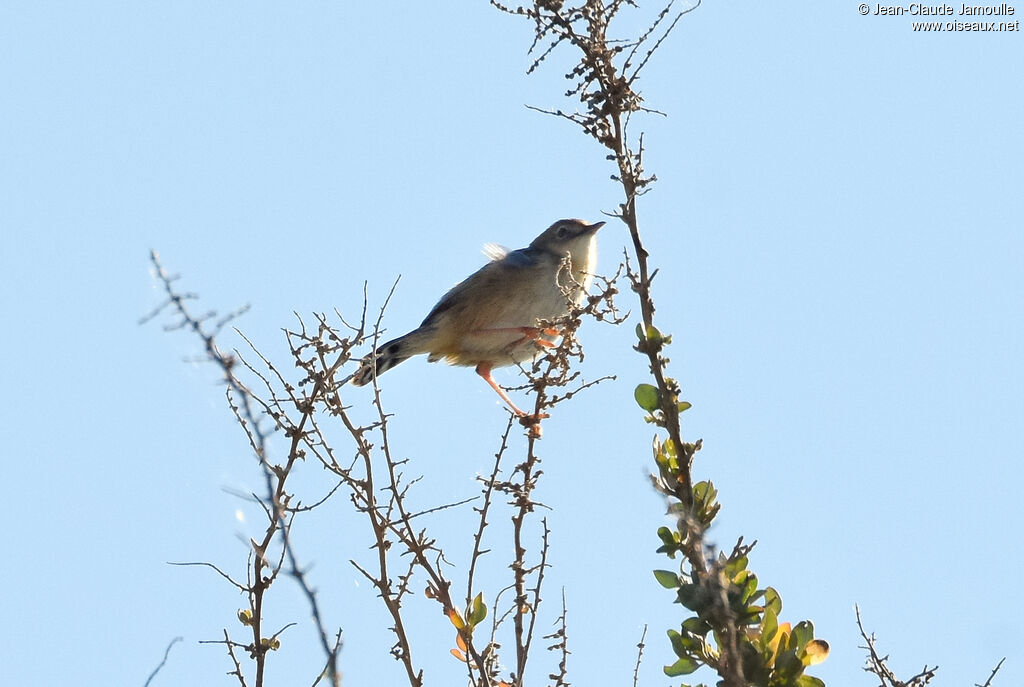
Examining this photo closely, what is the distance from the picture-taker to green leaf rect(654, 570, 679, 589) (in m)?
3.02

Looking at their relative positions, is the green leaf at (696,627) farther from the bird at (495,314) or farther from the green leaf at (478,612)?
the bird at (495,314)

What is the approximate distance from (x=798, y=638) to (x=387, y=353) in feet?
16.6

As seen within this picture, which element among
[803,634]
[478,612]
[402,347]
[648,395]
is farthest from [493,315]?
[803,634]

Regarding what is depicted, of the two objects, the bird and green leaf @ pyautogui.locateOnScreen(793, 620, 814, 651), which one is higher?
the bird

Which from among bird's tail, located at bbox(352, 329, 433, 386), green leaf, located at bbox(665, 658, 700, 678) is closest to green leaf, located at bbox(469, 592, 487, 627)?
green leaf, located at bbox(665, 658, 700, 678)

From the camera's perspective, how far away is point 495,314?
7.60 meters

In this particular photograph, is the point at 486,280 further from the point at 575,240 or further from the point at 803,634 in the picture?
the point at 803,634

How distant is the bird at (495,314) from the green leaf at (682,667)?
443 centimetres

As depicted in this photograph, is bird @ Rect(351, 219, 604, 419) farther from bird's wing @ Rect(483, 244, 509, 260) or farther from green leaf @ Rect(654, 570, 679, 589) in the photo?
green leaf @ Rect(654, 570, 679, 589)

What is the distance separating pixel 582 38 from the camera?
3.70 metres

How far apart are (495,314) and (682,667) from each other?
4.72m

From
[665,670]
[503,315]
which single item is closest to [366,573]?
[665,670]

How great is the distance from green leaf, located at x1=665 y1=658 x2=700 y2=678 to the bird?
4.43 metres

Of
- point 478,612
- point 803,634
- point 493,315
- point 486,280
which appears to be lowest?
point 803,634
